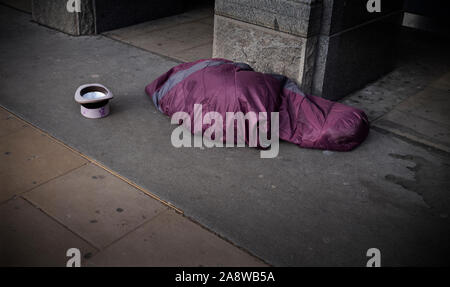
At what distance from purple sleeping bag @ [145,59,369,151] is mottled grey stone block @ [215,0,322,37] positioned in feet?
1.70

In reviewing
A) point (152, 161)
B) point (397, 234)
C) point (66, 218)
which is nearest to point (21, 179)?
point (66, 218)

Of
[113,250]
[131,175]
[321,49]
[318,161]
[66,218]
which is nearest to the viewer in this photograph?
[113,250]

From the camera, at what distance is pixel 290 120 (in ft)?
13.4

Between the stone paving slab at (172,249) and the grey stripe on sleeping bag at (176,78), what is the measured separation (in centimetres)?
167

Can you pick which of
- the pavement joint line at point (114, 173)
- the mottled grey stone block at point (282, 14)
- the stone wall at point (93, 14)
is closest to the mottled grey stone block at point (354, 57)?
the mottled grey stone block at point (282, 14)

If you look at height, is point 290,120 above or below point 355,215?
above

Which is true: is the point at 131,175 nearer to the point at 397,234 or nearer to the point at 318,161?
the point at 318,161

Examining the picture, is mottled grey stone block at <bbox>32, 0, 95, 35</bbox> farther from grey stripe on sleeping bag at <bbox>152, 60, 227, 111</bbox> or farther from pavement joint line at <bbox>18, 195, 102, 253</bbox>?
pavement joint line at <bbox>18, 195, 102, 253</bbox>

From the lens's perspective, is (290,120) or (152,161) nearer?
(152,161)

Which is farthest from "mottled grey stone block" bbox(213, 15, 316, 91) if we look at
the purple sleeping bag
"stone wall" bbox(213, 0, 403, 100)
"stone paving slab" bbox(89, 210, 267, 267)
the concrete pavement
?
"stone paving slab" bbox(89, 210, 267, 267)

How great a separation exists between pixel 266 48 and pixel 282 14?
0.41 metres

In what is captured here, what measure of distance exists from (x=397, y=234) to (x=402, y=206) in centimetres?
33
